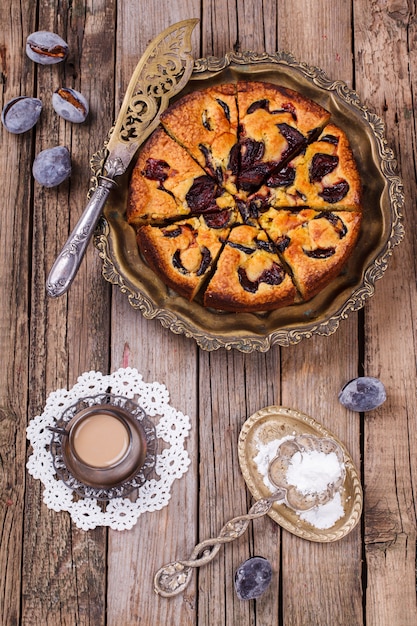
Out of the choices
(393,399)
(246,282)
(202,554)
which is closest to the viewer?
(246,282)

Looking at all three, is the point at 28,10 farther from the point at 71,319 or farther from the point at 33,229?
the point at 71,319

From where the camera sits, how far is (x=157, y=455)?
122 inches

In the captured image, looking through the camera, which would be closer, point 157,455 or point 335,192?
point 335,192

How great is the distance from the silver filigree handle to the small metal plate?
98cm

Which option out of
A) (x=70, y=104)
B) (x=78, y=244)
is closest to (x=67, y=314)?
(x=78, y=244)

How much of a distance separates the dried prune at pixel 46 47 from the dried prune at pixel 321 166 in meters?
1.24

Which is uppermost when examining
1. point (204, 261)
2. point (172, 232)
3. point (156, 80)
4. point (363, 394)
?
point (156, 80)

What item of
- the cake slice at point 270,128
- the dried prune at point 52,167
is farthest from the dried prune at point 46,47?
the cake slice at point 270,128

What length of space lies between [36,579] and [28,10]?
8.32 feet

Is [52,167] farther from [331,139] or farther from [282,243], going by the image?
[331,139]

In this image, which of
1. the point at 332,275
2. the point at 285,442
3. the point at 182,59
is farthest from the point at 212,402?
the point at 182,59

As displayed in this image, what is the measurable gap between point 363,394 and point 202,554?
0.97 metres

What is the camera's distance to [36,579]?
3.07m

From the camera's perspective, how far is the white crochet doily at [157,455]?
10.0 feet
